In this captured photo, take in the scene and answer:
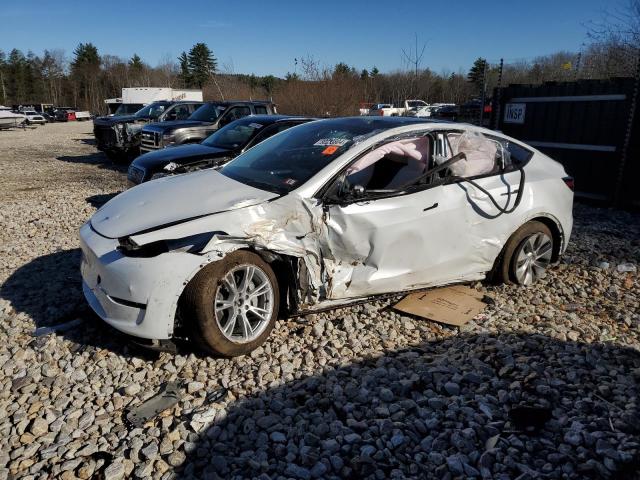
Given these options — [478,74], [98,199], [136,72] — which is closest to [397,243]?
[98,199]

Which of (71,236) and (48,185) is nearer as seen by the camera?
(71,236)

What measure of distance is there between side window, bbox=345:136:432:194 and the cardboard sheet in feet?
3.63

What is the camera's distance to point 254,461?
2.53 meters

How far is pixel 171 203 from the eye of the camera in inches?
143

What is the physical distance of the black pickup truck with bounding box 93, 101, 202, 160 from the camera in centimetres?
1419

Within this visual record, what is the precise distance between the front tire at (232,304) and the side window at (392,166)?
1.06 metres

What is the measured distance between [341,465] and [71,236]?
18.3 feet

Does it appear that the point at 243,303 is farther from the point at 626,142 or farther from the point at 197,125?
the point at 197,125

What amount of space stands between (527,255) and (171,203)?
340 centimetres

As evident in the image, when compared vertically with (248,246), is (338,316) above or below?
below

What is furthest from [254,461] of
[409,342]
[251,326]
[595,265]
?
[595,265]

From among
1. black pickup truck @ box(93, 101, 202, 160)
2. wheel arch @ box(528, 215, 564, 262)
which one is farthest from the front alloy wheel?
black pickup truck @ box(93, 101, 202, 160)

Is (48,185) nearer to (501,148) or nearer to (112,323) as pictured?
(112,323)

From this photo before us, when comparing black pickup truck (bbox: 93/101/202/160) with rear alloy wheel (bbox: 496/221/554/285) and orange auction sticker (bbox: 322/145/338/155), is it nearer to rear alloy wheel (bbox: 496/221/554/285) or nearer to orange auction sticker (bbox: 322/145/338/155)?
orange auction sticker (bbox: 322/145/338/155)
